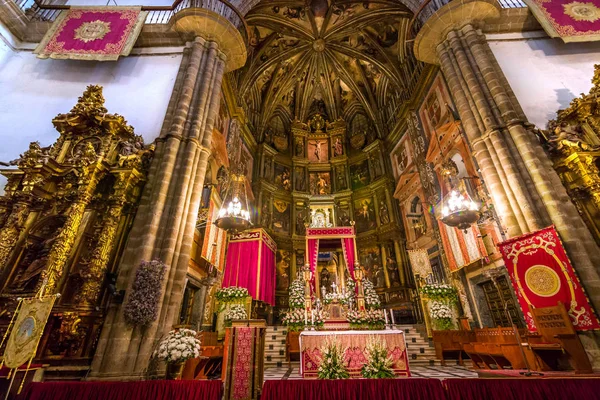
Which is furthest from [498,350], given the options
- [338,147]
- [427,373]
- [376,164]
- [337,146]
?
[337,146]

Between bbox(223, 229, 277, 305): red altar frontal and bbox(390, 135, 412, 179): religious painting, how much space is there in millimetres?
9190

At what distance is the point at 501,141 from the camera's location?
25.3 ft

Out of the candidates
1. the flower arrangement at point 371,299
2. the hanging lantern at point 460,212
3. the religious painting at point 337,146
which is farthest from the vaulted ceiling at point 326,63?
the flower arrangement at point 371,299

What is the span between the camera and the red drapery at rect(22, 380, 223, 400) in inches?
156

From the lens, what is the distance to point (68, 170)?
286 inches

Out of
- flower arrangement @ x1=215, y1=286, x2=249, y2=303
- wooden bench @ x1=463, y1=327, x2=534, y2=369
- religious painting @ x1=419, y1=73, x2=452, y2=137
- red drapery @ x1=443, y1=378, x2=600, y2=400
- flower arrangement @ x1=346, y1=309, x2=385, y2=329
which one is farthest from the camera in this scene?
religious painting @ x1=419, y1=73, x2=452, y2=137

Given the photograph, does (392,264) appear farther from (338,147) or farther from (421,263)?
(338,147)

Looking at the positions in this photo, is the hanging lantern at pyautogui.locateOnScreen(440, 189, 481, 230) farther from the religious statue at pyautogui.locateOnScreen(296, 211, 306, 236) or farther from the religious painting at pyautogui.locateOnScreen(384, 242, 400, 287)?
the religious statue at pyautogui.locateOnScreen(296, 211, 306, 236)

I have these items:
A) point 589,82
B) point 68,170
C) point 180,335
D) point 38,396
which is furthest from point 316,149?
point 38,396

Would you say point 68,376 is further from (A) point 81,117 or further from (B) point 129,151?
(A) point 81,117

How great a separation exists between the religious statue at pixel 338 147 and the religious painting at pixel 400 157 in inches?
165

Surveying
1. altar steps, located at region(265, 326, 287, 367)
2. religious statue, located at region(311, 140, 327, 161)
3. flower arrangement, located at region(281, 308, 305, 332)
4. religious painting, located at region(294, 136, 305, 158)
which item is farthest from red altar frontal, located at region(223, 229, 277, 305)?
religious statue, located at region(311, 140, 327, 161)

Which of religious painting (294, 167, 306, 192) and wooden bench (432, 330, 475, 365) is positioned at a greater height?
religious painting (294, 167, 306, 192)

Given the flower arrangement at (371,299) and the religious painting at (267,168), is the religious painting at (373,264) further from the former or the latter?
the religious painting at (267,168)
